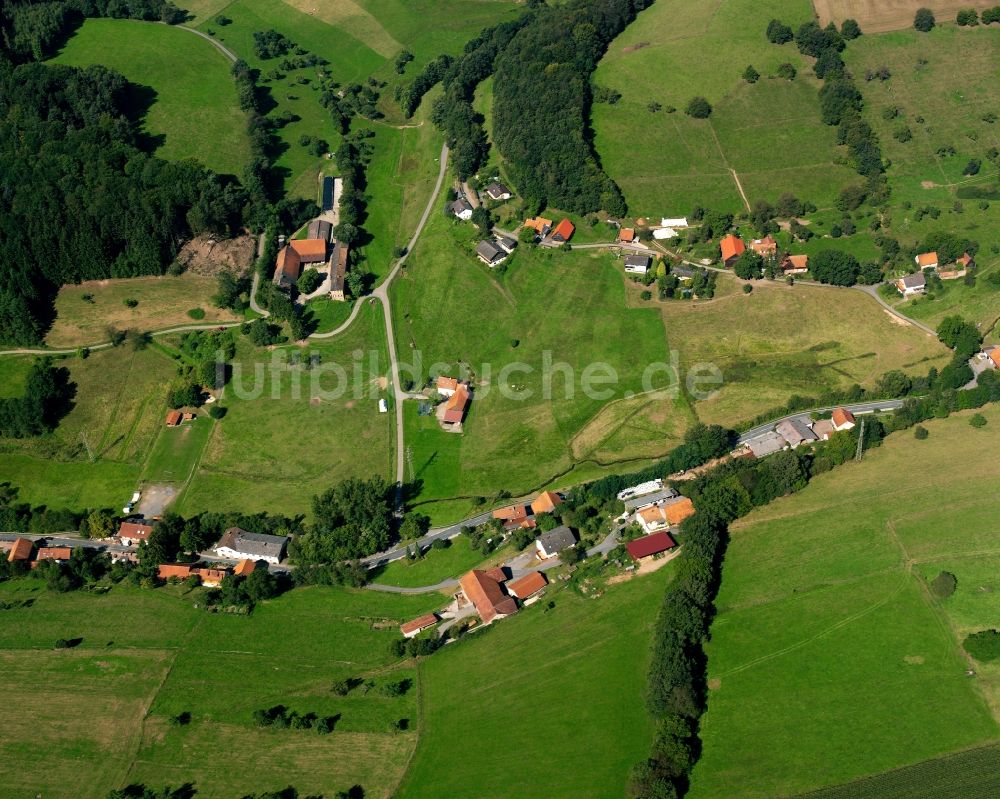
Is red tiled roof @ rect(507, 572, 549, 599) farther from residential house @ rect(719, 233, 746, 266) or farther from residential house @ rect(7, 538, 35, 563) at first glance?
residential house @ rect(719, 233, 746, 266)

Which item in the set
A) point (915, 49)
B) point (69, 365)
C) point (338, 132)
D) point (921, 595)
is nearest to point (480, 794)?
point (921, 595)

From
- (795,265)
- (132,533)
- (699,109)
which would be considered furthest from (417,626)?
(699,109)

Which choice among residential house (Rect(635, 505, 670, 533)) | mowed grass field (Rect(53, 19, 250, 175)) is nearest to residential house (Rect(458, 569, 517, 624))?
residential house (Rect(635, 505, 670, 533))

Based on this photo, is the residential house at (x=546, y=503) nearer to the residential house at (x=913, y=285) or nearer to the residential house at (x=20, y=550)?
the residential house at (x=913, y=285)

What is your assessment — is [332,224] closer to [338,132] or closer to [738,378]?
[338,132]

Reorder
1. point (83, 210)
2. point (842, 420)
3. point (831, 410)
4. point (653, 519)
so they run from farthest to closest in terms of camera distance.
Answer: point (83, 210) → point (831, 410) → point (842, 420) → point (653, 519)

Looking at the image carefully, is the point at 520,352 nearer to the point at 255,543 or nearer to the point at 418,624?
the point at 255,543
